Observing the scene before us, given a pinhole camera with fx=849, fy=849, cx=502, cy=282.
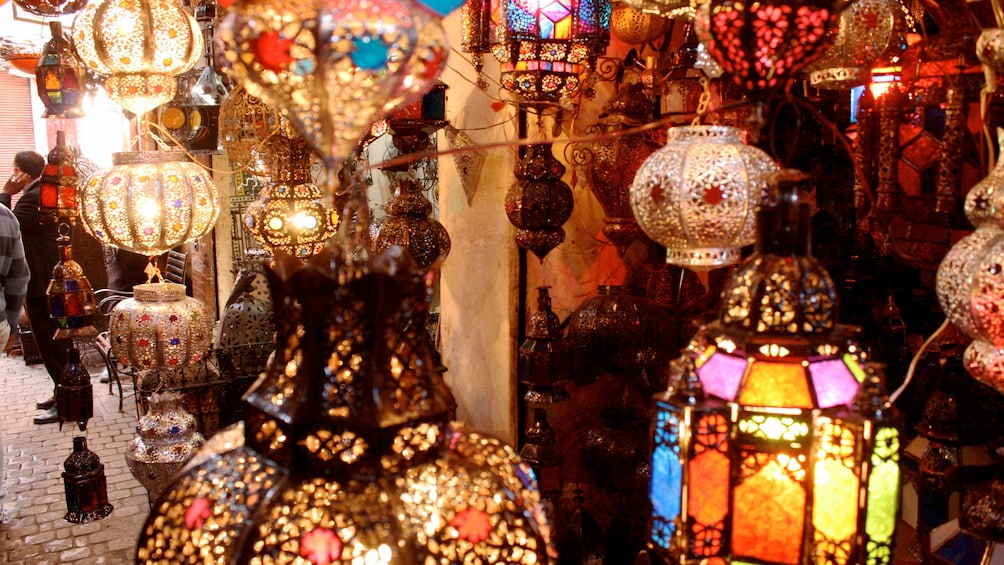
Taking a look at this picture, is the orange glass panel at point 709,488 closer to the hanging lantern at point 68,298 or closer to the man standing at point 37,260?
the hanging lantern at point 68,298

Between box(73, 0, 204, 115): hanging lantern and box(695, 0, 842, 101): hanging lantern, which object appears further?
box(73, 0, 204, 115): hanging lantern

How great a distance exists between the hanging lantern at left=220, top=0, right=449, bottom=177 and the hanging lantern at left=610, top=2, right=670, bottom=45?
2.05 metres

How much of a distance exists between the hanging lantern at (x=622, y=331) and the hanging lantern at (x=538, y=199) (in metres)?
0.33

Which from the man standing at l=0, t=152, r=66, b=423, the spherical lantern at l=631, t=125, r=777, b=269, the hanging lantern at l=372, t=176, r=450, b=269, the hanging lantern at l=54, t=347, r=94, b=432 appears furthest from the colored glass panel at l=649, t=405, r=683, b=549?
the man standing at l=0, t=152, r=66, b=423

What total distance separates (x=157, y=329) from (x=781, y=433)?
8.89 feet

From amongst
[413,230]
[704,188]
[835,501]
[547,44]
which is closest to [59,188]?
[413,230]

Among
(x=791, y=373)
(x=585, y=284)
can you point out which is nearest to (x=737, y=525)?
(x=791, y=373)

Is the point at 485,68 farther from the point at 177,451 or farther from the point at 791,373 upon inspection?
the point at 791,373

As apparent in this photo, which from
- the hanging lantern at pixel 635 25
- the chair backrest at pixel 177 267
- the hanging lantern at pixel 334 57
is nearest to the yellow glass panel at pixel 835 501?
the hanging lantern at pixel 334 57

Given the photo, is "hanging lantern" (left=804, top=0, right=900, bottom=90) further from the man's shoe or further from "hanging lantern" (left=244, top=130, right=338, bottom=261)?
the man's shoe

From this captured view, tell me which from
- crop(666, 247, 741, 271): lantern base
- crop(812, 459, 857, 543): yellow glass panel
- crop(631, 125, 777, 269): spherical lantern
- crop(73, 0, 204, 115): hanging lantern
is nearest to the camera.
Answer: crop(812, 459, 857, 543): yellow glass panel

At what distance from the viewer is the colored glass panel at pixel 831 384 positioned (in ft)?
4.60

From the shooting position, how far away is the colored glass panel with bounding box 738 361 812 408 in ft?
4.60

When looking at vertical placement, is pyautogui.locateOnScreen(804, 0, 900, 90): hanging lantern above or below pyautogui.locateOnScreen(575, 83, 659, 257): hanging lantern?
above
